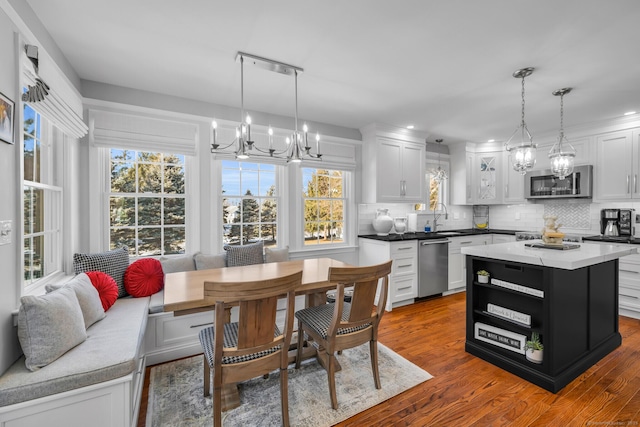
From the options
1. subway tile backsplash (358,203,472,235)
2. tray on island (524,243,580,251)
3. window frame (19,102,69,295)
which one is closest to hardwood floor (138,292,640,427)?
tray on island (524,243,580,251)

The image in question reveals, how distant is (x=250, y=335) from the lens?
1.62m

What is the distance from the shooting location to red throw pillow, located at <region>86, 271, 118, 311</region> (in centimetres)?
228

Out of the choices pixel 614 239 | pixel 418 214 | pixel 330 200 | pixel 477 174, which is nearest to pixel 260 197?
pixel 330 200

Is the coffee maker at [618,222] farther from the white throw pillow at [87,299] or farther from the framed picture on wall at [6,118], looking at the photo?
the framed picture on wall at [6,118]

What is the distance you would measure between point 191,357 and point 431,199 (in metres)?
4.47

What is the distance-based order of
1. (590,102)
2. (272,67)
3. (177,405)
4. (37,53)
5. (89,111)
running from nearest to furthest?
(37,53), (177,405), (272,67), (89,111), (590,102)

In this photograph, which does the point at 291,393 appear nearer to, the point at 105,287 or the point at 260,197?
the point at 105,287

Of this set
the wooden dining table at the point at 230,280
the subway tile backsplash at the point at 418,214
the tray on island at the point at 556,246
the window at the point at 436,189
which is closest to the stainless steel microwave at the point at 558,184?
the subway tile backsplash at the point at 418,214

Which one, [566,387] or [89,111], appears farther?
[89,111]

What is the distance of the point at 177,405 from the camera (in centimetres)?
199

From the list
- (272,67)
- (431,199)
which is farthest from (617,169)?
(272,67)

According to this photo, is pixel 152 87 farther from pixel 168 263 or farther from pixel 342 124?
pixel 342 124

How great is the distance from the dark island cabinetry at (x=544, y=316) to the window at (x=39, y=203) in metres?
3.48

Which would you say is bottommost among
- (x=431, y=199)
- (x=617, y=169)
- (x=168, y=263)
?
(x=168, y=263)
